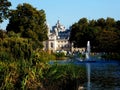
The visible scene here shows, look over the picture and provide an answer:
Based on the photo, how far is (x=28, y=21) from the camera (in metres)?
72.1

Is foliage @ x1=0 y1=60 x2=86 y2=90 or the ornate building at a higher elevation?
the ornate building

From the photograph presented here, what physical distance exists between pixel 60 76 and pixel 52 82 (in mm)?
814

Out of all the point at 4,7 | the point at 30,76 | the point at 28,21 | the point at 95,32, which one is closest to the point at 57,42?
the point at 95,32

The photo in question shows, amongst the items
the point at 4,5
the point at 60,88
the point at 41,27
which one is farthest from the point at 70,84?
the point at 41,27

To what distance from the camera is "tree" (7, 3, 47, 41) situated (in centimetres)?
7131

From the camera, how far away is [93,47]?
9831cm

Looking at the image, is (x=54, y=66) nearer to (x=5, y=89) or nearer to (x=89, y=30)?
(x=5, y=89)

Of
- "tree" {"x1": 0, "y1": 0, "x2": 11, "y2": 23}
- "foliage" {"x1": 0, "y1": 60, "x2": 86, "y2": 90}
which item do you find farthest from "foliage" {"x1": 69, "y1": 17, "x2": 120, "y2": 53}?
"foliage" {"x1": 0, "y1": 60, "x2": 86, "y2": 90}

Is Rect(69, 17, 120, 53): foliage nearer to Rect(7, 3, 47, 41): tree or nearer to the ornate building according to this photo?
Rect(7, 3, 47, 41): tree

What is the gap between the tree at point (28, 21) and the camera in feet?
234

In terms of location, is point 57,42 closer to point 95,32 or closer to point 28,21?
point 95,32

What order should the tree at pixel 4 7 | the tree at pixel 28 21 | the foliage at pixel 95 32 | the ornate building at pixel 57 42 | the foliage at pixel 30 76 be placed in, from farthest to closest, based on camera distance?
the ornate building at pixel 57 42 < the foliage at pixel 95 32 < the tree at pixel 28 21 < the tree at pixel 4 7 < the foliage at pixel 30 76

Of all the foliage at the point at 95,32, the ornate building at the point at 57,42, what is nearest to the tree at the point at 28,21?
the foliage at the point at 95,32

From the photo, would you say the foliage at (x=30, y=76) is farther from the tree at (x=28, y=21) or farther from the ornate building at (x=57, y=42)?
the ornate building at (x=57, y=42)
